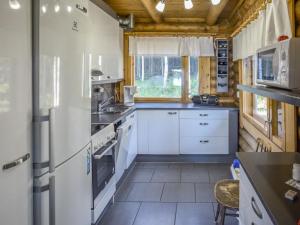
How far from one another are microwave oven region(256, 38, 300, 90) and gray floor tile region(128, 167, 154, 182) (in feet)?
9.56

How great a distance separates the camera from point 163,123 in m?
5.33

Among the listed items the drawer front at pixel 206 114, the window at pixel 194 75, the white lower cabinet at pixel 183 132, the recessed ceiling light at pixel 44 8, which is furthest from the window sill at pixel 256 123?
the recessed ceiling light at pixel 44 8

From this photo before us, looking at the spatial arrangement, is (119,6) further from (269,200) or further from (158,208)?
(269,200)

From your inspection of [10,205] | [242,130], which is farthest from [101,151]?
[242,130]

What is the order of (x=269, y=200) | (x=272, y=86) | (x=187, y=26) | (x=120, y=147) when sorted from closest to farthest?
(x=269, y=200) < (x=272, y=86) < (x=120, y=147) < (x=187, y=26)

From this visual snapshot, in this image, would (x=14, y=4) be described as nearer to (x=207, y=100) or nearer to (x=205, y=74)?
(x=207, y=100)

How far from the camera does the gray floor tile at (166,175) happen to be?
453cm

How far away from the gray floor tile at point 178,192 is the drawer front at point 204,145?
1.12m

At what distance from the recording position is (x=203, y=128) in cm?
531

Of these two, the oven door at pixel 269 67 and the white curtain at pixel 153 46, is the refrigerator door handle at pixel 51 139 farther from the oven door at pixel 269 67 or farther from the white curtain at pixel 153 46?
the white curtain at pixel 153 46

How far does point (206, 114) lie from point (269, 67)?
3383 mm

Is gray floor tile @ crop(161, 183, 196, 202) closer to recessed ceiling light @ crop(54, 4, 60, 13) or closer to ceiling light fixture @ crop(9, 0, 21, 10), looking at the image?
recessed ceiling light @ crop(54, 4, 60, 13)

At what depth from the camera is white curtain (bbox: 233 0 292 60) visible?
245cm

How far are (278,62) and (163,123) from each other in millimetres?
3718
